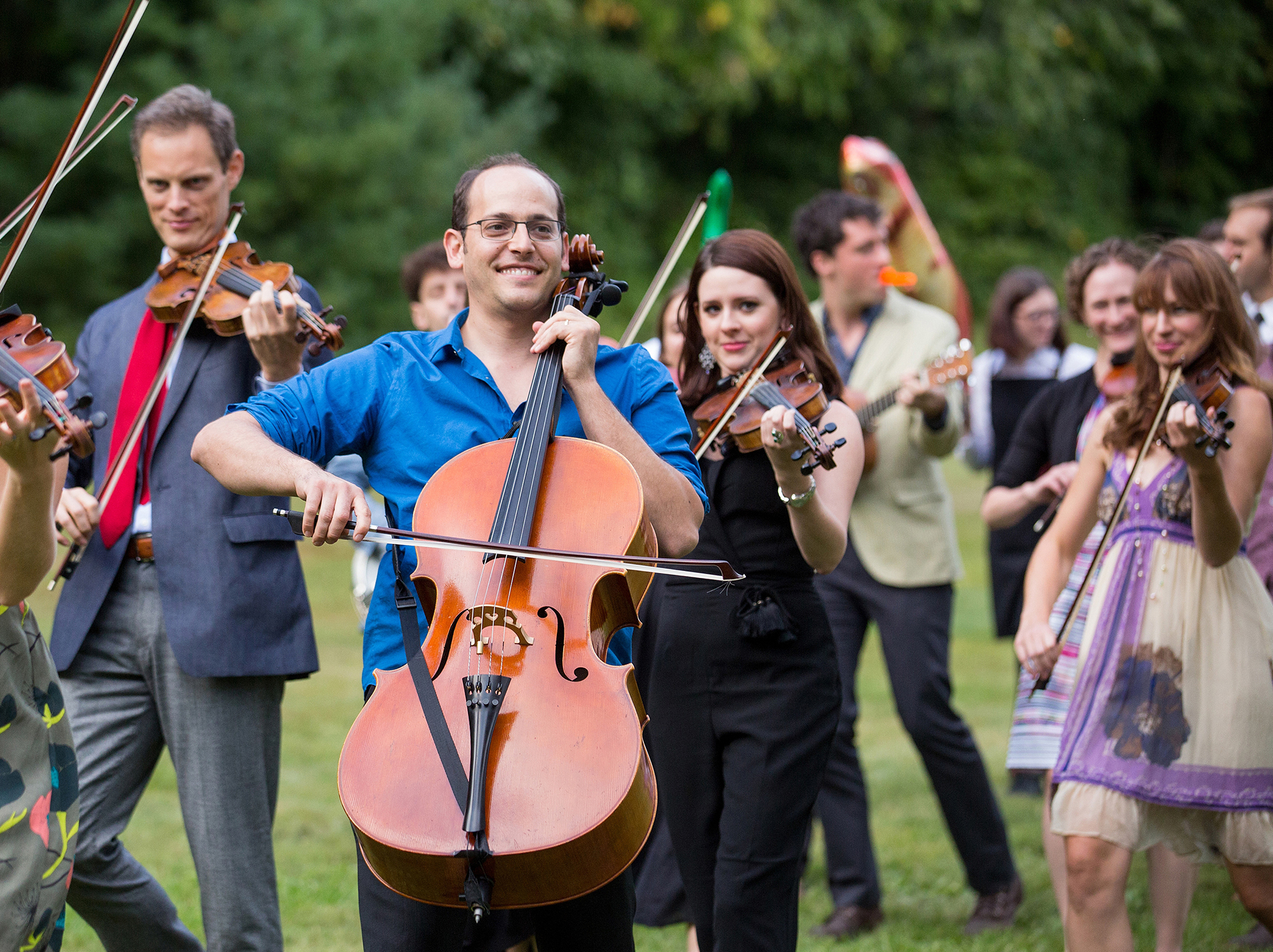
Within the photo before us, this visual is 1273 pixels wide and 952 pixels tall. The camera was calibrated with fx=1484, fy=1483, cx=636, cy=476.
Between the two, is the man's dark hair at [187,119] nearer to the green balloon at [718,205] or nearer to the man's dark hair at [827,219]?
the green balloon at [718,205]

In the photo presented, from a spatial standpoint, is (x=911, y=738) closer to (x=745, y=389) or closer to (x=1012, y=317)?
(x=745, y=389)

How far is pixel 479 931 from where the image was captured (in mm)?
2654

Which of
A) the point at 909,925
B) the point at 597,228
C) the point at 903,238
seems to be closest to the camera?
the point at 909,925

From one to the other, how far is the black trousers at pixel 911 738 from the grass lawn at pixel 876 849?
200 mm

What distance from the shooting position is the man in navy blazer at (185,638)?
3.24 meters

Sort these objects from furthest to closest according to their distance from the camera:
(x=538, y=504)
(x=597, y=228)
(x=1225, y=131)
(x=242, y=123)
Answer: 1. (x=1225, y=131)
2. (x=597, y=228)
3. (x=242, y=123)
4. (x=538, y=504)

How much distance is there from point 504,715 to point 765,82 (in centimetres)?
1863

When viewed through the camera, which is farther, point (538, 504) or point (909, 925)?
point (909, 925)

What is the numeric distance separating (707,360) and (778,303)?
222 mm

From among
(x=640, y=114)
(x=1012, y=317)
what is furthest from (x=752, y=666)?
(x=640, y=114)

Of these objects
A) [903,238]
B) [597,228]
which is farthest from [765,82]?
[903,238]

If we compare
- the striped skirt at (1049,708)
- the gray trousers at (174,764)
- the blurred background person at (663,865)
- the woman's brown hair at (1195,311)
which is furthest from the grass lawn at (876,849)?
the woman's brown hair at (1195,311)

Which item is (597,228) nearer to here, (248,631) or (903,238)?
A: (903,238)

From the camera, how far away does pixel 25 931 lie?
2461mm
